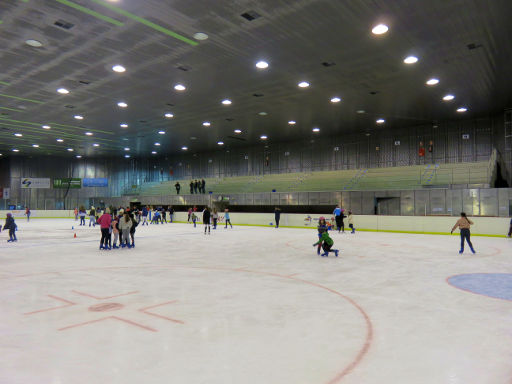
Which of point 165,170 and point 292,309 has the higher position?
point 165,170

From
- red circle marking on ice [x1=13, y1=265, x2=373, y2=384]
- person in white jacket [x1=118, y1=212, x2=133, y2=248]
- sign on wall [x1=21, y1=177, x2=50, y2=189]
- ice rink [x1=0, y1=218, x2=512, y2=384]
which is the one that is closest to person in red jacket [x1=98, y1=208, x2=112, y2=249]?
person in white jacket [x1=118, y1=212, x2=133, y2=248]

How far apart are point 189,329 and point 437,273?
6.24m

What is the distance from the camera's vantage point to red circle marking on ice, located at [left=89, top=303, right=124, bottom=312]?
529cm

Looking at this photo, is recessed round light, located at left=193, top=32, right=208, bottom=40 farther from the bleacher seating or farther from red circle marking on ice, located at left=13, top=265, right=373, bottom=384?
the bleacher seating

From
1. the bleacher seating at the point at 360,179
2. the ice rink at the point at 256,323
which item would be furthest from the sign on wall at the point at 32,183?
the ice rink at the point at 256,323

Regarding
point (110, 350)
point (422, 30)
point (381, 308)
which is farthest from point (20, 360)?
point (422, 30)

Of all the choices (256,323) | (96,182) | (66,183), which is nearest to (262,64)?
(256,323)

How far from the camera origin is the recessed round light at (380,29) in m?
10.3

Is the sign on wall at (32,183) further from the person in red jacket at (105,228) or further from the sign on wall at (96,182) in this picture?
the person in red jacket at (105,228)

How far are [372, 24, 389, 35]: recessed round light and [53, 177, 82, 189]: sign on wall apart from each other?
134 ft

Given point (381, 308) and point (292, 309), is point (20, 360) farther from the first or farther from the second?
point (381, 308)

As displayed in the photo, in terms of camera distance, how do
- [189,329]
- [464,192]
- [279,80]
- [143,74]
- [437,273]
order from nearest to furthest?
1. [189,329]
2. [437,273]
3. [143,74]
4. [279,80]
5. [464,192]

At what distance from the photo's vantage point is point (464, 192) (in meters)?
21.4

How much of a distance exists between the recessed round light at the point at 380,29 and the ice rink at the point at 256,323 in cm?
669
